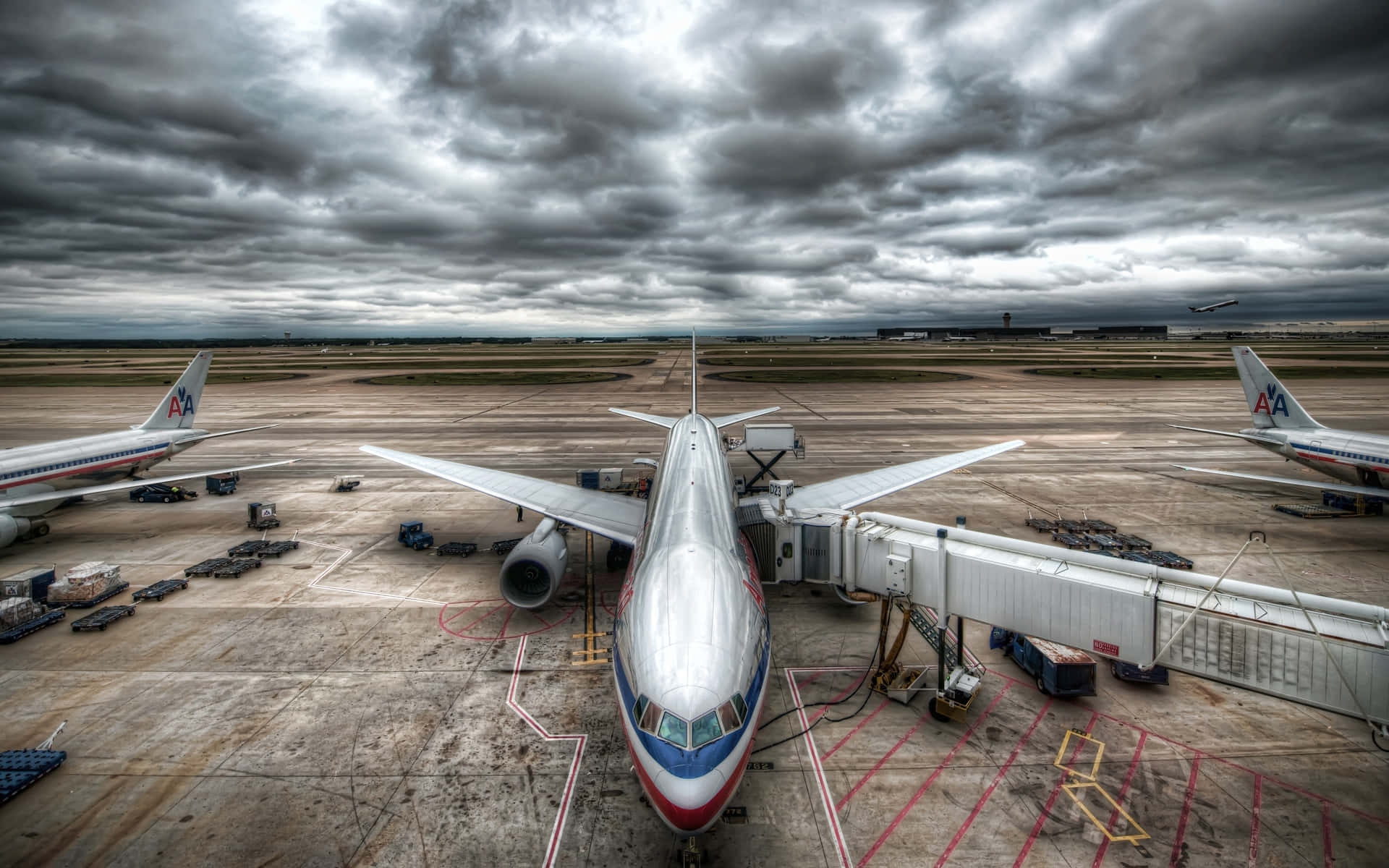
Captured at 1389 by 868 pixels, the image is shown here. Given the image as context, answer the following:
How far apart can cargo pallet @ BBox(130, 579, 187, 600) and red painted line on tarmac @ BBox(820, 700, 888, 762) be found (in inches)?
902

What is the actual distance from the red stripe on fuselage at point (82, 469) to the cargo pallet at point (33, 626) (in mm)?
10613

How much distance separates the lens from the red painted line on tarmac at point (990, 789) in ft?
34.5

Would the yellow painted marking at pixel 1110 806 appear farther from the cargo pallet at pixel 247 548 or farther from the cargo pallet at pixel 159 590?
the cargo pallet at pixel 247 548

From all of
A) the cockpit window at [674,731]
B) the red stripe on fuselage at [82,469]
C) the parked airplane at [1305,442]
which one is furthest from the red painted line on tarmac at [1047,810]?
the red stripe on fuselage at [82,469]

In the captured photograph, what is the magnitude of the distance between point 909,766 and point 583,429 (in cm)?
4476

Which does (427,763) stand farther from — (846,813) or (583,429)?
(583,429)

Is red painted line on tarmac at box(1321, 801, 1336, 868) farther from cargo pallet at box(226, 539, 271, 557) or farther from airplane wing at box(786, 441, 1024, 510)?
cargo pallet at box(226, 539, 271, 557)

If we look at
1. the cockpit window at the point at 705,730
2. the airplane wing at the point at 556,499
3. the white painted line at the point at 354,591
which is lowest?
the white painted line at the point at 354,591

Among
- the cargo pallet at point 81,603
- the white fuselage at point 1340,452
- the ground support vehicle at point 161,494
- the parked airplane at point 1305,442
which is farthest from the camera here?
the ground support vehicle at point 161,494

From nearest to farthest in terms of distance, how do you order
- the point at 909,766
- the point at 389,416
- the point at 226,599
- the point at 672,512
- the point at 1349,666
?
the point at 1349,666 < the point at 909,766 < the point at 672,512 < the point at 226,599 < the point at 389,416

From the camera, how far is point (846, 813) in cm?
1135

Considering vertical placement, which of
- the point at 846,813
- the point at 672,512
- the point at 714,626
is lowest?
the point at 846,813

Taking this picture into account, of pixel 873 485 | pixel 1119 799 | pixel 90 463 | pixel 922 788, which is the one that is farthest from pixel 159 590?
pixel 1119 799

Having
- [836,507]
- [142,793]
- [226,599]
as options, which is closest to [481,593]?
[226,599]
